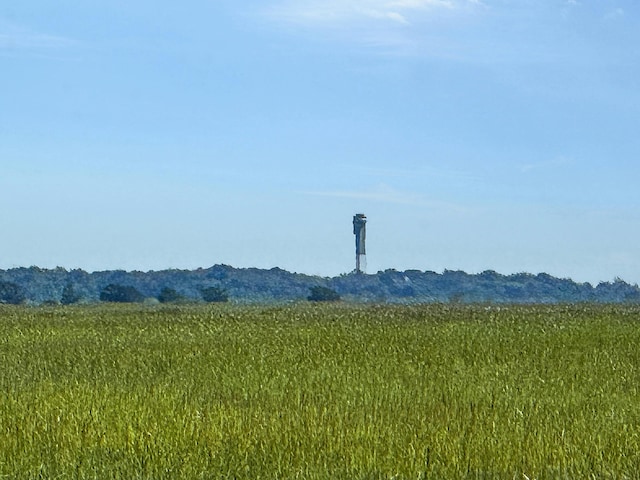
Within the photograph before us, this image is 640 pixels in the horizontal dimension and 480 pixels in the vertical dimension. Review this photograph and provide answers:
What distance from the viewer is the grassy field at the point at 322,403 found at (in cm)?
956

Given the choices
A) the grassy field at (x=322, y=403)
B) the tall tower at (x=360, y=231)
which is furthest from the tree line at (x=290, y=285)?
the grassy field at (x=322, y=403)

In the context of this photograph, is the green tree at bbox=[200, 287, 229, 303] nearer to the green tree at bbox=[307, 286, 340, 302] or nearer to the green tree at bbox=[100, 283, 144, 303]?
the green tree at bbox=[100, 283, 144, 303]

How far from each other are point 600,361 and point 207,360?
693cm

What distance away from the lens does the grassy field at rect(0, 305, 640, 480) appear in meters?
9.56

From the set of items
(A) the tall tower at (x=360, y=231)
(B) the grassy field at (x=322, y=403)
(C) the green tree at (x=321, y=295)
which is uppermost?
(A) the tall tower at (x=360, y=231)

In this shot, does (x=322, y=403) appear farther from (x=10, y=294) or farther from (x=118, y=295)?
(x=10, y=294)

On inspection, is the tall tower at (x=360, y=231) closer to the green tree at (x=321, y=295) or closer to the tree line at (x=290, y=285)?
the tree line at (x=290, y=285)

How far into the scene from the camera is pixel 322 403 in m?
13.6

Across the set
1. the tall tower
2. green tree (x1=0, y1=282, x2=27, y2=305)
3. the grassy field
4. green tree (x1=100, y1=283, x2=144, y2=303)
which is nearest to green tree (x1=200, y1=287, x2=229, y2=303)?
green tree (x1=100, y1=283, x2=144, y2=303)

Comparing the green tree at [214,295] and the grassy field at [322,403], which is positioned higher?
the green tree at [214,295]

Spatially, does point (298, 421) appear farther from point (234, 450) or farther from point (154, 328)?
point (154, 328)

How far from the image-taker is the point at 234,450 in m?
10.0

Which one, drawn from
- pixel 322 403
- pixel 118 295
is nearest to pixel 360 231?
pixel 118 295

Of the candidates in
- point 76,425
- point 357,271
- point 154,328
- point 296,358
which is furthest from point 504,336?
point 357,271
